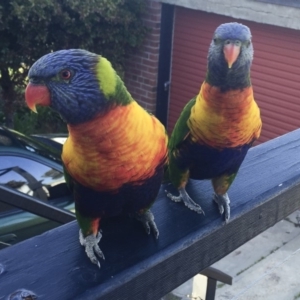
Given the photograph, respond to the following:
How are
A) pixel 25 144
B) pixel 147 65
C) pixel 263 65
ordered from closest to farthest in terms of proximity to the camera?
1. pixel 25 144
2. pixel 263 65
3. pixel 147 65

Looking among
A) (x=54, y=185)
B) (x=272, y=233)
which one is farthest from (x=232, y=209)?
(x=272, y=233)

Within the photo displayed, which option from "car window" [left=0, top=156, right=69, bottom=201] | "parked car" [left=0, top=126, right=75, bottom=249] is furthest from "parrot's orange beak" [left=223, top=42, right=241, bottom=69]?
"car window" [left=0, top=156, right=69, bottom=201]

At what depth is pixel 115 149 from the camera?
3.02 ft

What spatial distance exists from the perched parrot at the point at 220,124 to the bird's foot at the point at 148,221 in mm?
124

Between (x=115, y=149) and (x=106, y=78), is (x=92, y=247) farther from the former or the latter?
(x=106, y=78)

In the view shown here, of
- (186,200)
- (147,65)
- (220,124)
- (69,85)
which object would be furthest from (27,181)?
(147,65)

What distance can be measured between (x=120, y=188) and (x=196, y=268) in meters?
0.23

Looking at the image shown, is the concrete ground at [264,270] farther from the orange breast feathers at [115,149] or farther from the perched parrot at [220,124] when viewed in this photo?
the orange breast feathers at [115,149]

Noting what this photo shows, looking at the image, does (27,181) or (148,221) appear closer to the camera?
(148,221)

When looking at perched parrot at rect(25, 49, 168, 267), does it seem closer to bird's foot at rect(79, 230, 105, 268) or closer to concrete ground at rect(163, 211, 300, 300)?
bird's foot at rect(79, 230, 105, 268)

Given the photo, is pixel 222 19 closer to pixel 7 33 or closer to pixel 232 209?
pixel 7 33

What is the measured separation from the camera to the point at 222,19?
4512mm

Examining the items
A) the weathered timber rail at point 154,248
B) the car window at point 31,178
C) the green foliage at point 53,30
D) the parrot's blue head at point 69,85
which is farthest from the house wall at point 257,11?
the parrot's blue head at point 69,85

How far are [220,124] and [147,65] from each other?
13.0 ft
